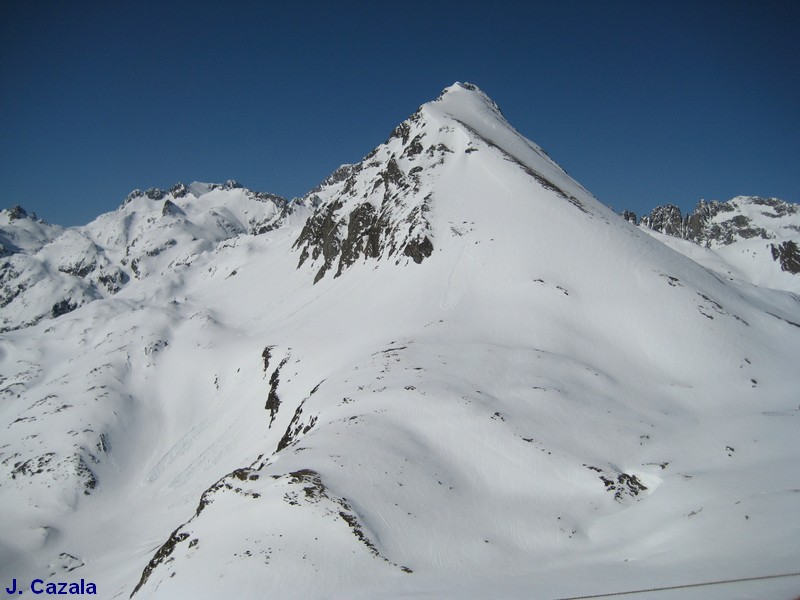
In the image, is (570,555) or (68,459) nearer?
(570,555)

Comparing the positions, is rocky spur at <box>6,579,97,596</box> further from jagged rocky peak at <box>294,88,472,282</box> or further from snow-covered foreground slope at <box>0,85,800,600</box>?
jagged rocky peak at <box>294,88,472,282</box>

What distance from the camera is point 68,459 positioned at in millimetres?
54875

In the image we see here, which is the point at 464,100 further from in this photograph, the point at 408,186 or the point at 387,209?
the point at 387,209

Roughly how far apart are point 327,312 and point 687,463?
46222 millimetres

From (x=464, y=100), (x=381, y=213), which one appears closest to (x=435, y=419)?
(x=381, y=213)

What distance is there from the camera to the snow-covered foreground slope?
17.0 m

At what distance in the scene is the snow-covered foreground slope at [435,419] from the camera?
17000 mm

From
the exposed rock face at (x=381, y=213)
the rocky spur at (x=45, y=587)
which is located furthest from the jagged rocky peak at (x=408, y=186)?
the rocky spur at (x=45, y=587)

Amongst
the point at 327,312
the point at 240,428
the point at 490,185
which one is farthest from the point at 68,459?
the point at 490,185

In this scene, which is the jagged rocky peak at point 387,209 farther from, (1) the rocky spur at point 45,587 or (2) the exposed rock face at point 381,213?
(1) the rocky spur at point 45,587

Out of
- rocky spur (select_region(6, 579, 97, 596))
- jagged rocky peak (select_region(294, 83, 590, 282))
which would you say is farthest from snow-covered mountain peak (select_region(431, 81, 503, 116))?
rocky spur (select_region(6, 579, 97, 596))

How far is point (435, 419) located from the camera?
2709 centimetres

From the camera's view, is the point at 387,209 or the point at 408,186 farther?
the point at 387,209

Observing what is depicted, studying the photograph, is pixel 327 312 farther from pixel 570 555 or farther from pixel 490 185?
pixel 570 555
